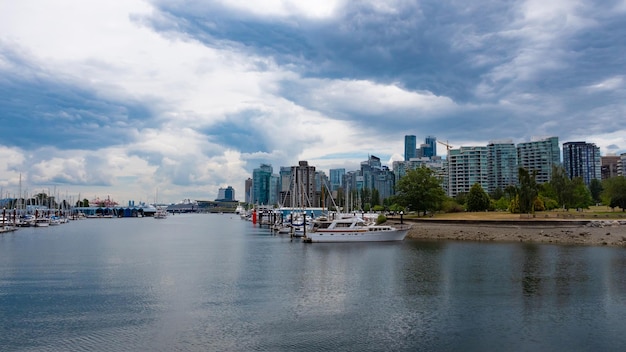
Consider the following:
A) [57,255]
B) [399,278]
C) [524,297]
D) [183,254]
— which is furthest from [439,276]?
[57,255]

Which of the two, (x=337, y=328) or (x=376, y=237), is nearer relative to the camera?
(x=337, y=328)

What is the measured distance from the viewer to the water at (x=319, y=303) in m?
25.9

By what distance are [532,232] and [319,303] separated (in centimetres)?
5720

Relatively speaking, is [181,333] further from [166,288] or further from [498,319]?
[498,319]

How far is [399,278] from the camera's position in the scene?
4547cm

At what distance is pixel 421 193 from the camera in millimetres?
117125

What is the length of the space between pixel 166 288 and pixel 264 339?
1829 cm

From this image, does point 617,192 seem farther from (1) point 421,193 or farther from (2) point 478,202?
(1) point 421,193

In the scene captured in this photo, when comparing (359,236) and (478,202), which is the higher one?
(478,202)

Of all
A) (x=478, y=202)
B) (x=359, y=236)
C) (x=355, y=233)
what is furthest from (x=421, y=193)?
(x=355, y=233)

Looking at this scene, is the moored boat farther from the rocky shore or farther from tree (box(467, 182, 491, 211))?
tree (box(467, 182, 491, 211))

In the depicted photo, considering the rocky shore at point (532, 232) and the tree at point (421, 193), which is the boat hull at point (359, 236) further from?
the tree at point (421, 193)

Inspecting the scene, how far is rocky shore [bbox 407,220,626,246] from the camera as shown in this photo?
72.8 meters

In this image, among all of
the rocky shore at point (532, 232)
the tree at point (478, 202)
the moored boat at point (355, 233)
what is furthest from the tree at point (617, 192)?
the moored boat at point (355, 233)
